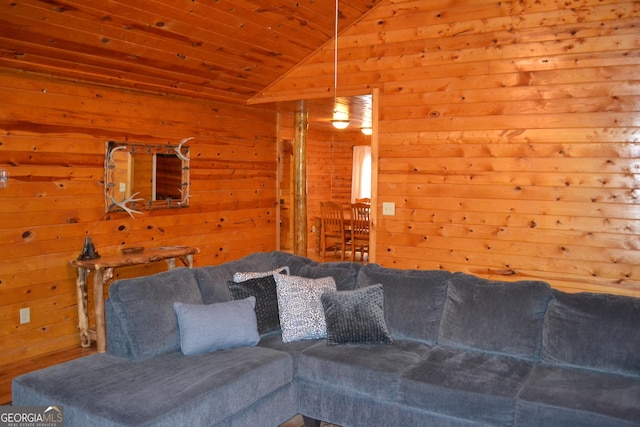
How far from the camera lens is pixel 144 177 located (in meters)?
4.71

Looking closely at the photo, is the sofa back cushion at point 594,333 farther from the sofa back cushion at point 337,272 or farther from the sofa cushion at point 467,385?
the sofa back cushion at point 337,272

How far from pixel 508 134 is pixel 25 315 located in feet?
12.5

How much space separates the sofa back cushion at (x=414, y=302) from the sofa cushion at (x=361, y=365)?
9cm

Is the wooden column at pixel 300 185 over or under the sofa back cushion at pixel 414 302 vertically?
over

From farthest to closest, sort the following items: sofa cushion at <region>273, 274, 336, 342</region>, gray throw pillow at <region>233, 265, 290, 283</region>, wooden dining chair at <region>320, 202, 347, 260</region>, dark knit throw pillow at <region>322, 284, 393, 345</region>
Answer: wooden dining chair at <region>320, 202, 347, 260</region> < gray throw pillow at <region>233, 265, 290, 283</region> < sofa cushion at <region>273, 274, 336, 342</region> < dark knit throw pillow at <region>322, 284, 393, 345</region>

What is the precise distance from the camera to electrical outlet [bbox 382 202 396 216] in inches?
179

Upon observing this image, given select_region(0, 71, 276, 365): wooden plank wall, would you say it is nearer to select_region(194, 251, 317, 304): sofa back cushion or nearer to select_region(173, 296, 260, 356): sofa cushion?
select_region(194, 251, 317, 304): sofa back cushion

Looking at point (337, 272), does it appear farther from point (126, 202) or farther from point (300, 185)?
point (300, 185)

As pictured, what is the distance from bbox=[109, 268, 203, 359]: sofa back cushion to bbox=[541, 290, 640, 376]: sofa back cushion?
1.98 m

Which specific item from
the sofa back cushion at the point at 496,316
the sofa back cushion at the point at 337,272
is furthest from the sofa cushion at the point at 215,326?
the sofa back cushion at the point at 496,316

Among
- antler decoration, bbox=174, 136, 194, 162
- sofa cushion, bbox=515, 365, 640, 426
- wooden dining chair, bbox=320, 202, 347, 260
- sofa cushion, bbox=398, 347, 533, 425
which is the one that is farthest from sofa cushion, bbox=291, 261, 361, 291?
wooden dining chair, bbox=320, 202, 347, 260

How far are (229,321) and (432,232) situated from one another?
202 centimetres

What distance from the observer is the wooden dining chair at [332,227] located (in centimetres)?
802

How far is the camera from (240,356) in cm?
282
